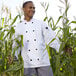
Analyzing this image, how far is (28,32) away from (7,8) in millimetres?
452

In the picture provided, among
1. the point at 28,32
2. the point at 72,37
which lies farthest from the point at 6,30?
the point at 72,37

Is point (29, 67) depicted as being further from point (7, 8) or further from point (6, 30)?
point (7, 8)

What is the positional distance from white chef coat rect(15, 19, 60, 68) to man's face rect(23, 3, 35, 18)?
11 centimetres

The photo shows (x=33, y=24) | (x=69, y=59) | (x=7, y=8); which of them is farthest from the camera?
(x=7, y=8)

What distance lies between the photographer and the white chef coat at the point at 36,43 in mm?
2148

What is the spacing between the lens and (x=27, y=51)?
2.17m

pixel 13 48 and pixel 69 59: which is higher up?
pixel 13 48

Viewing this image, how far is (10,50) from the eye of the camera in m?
2.23

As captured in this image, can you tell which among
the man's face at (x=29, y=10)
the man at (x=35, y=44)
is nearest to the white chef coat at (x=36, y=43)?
the man at (x=35, y=44)

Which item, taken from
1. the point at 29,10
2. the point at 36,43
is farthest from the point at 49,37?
the point at 29,10

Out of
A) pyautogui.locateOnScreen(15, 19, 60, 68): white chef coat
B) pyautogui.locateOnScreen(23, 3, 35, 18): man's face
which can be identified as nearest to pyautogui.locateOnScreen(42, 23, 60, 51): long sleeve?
pyautogui.locateOnScreen(15, 19, 60, 68): white chef coat

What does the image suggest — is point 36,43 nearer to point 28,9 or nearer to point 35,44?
point 35,44

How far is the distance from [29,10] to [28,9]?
0.02 m

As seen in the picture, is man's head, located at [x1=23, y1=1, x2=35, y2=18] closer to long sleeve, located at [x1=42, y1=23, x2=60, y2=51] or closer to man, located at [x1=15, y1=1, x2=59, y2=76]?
man, located at [x1=15, y1=1, x2=59, y2=76]
